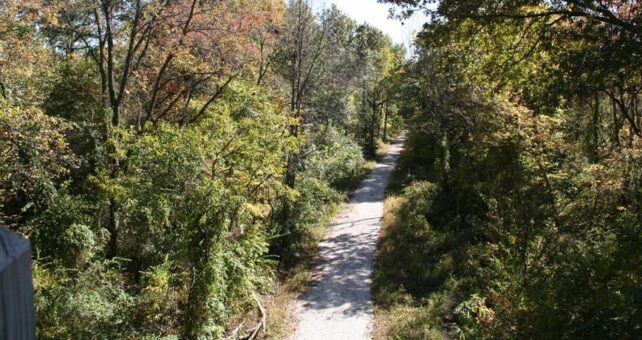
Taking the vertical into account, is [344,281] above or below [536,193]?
below

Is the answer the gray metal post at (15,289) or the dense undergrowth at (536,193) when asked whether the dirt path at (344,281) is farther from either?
the gray metal post at (15,289)

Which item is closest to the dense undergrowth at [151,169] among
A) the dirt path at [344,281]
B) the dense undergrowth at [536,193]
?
the dirt path at [344,281]

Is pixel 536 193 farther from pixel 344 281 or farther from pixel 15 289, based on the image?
pixel 15 289

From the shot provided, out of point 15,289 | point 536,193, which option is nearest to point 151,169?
point 536,193

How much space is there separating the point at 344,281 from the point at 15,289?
48.3 ft

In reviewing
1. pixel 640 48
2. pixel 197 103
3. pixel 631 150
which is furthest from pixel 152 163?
pixel 631 150

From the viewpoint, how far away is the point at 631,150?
998 cm

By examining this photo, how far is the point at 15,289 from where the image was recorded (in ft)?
2.44

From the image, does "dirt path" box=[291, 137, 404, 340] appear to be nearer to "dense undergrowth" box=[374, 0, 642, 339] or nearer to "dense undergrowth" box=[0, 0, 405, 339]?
"dense undergrowth" box=[374, 0, 642, 339]

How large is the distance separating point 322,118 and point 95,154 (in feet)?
48.8

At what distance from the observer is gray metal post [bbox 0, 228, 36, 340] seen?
28.0 inches

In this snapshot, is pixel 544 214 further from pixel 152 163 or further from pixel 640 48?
pixel 152 163

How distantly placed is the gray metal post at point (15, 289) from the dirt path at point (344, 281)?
1154 cm

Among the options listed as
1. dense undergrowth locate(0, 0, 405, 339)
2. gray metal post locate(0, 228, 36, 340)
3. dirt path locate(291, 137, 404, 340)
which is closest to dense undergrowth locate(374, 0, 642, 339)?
dirt path locate(291, 137, 404, 340)
